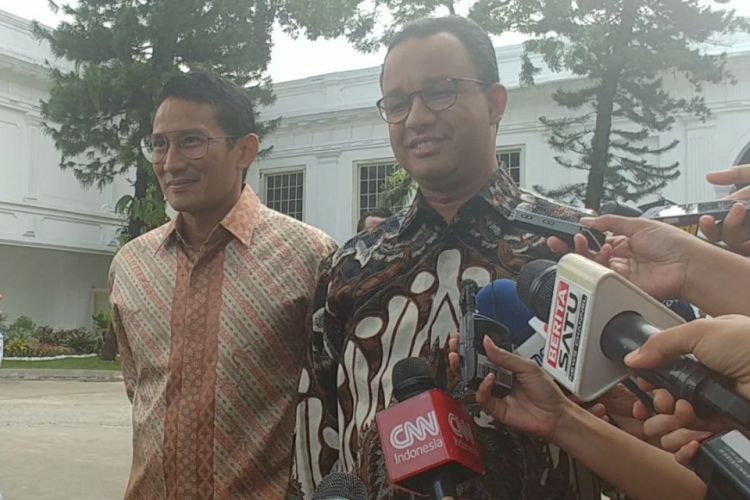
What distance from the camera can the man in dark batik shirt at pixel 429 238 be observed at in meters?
1.49

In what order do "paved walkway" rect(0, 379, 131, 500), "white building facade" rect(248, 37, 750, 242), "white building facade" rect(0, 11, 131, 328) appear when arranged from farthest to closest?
"white building facade" rect(0, 11, 131, 328) < "white building facade" rect(248, 37, 750, 242) < "paved walkway" rect(0, 379, 131, 500)

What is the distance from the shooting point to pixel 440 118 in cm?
151

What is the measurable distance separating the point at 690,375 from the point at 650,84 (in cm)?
1169

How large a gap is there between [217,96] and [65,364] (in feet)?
46.1

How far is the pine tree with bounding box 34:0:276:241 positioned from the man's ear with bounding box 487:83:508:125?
13.7 m

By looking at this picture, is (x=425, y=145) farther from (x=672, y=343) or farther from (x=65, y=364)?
(x=65, y=364)

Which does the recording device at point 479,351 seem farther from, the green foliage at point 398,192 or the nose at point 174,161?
the green foliage at point 398,192

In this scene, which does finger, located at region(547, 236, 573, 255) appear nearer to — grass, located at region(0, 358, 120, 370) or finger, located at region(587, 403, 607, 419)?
finger, located at region(587, 403, 607, 419)

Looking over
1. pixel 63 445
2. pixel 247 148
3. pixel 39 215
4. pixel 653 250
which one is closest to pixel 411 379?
pixel 653 250

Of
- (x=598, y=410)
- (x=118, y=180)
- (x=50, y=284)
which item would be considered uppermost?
(x=118, y=180)

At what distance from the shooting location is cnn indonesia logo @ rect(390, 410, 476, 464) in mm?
1075

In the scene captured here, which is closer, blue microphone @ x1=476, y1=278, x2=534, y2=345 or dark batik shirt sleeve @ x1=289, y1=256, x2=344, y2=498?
blue microphone @ x1=476, y1=278, x2=534, y2=345

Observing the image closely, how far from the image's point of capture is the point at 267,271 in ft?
6.50

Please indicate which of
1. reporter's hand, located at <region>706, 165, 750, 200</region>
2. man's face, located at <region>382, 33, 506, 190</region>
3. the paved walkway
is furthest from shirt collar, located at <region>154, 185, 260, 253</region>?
the paved walkway
